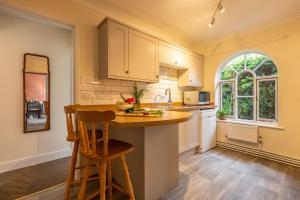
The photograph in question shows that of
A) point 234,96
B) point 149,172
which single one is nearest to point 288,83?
point 234,96

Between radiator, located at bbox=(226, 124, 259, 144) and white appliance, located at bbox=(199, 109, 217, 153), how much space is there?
315 mm

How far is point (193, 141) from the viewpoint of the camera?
301 cm

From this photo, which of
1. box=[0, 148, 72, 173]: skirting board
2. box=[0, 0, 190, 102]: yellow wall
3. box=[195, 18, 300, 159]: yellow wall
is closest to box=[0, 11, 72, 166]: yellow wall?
box=[0, 148, 72, 173]: skirting board

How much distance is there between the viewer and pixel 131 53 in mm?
2385

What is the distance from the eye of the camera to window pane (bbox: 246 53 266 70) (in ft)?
10.5

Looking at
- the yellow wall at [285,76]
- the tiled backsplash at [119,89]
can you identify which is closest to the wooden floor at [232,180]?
the yellow wall at [285,76]

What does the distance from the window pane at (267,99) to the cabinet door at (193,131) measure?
137 cm

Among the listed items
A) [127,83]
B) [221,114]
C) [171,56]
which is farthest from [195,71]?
[127,83]

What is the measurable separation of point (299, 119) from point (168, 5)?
9.41 ft

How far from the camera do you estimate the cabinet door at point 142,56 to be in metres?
2.40

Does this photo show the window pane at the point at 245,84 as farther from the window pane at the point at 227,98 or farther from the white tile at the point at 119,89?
the white tile at the point at 119,89

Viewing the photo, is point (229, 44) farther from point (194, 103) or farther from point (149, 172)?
point (149, 172)

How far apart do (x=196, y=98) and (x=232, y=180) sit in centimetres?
169

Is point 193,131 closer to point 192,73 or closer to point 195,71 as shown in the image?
point 192,73
